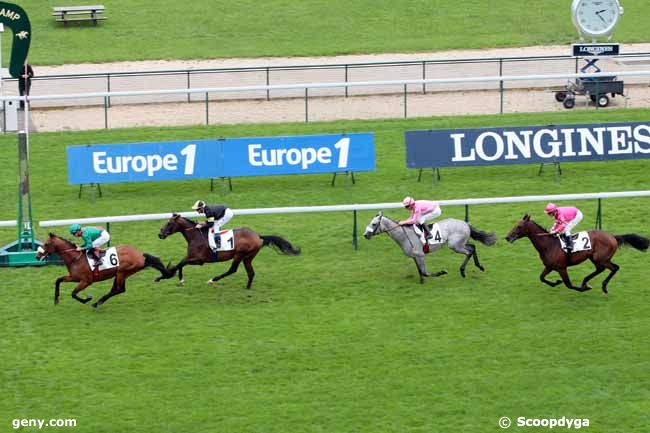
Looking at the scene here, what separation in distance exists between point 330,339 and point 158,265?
315 cm

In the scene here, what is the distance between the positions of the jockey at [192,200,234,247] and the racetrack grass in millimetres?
969

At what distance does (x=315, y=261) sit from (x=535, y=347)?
4641 millimetres

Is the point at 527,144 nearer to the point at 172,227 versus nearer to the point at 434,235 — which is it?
the point at 434,235

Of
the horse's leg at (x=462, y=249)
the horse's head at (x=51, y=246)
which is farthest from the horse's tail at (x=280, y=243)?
the horse's head at (x=51, y=246)

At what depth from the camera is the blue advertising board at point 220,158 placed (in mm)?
24766

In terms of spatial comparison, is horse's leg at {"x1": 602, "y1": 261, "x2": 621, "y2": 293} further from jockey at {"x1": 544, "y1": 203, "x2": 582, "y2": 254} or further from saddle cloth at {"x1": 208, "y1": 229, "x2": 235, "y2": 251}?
saddle cloth at {"x1": 208, "y1": 229, "x2": 235, "y2": 251}

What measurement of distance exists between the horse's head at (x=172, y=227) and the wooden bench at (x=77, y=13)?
20.9 m

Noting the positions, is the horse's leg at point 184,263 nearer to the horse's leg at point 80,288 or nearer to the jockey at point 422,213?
the horse's leg at point 80,288

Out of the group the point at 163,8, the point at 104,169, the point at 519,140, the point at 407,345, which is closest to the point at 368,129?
the point at 519,140

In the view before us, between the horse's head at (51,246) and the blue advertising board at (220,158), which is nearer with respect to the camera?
the horse's head at (51,246)

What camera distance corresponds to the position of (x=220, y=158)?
981 inches

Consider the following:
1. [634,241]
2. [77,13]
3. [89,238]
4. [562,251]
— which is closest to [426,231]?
[562,251]

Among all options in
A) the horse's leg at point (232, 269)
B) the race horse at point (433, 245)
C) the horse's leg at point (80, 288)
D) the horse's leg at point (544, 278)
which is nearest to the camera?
the horse's leg at point (80, 288)

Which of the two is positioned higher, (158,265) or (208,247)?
(208,247)
